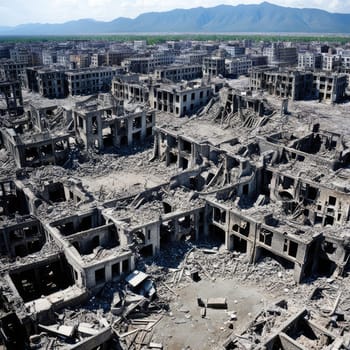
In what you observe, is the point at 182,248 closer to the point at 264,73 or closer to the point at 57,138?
the point at 57,138

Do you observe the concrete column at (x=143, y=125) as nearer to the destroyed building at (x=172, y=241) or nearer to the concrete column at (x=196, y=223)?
the destroyed building at (x=172, y=241)

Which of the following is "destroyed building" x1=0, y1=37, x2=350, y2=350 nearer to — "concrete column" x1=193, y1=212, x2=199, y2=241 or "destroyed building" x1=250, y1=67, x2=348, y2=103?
"concrete column" x1=193, y1=212, x2=199, y2=241

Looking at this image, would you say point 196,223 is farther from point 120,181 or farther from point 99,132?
point 99,132

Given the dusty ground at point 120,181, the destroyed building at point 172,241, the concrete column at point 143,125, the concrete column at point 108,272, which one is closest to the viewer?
the destroyed building at point 172,241

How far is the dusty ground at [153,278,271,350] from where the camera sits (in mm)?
29562

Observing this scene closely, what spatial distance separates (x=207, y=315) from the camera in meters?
32.0

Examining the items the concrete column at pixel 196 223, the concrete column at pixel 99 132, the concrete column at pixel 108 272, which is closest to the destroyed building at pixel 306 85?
the concrete column at pixel 99 132

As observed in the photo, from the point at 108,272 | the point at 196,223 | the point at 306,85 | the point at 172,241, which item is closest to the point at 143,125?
the point at 196,223

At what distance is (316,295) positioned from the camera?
3341 cm

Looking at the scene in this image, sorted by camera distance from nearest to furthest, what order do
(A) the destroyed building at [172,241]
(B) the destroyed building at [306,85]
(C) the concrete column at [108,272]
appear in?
1. (A) the destroyed building at [172,241]
2. (C) the concrete column at [108,272]
3. (B) the destroyed building at [306,85]

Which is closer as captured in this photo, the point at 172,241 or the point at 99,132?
the point at 172,241

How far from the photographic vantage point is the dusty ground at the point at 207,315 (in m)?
29.6

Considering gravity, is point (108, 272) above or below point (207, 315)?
above

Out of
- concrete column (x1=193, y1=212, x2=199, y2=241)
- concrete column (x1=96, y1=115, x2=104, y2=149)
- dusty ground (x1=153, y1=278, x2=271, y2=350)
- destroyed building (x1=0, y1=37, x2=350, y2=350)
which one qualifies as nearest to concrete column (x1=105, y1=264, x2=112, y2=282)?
destroyed building (x1=0, y1=37, x2=350, y2=350)
